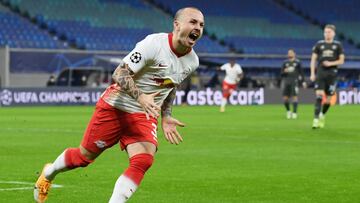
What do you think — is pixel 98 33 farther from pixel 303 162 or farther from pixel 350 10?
pixel 303 162

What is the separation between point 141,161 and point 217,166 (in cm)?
531

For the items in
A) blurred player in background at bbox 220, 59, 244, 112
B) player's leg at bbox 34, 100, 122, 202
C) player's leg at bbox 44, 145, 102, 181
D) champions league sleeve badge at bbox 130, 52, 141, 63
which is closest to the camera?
champions league sleeve badge at bbox 130, 52, 141, 63

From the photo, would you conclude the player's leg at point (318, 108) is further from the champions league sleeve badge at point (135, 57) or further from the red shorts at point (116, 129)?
the champions league sleeve badge at point (135, 57)

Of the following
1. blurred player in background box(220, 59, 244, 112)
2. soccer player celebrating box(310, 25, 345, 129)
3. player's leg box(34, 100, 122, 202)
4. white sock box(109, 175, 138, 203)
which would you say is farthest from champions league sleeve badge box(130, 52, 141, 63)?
blurred player in background box(220, 59, 244, 112)

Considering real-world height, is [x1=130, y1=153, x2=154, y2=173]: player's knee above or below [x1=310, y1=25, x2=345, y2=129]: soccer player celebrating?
below

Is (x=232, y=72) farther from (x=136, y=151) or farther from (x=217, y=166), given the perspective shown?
(x=136, y=151)

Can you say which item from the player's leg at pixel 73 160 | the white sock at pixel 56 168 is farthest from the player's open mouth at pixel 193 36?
the white sock at pixel 56 168

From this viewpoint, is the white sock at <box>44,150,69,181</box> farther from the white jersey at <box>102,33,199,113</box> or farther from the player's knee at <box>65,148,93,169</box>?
the white jersey at <box>102,33,199,113</box>

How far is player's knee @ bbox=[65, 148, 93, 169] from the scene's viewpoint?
8.87 metres

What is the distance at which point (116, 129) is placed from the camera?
337 inches

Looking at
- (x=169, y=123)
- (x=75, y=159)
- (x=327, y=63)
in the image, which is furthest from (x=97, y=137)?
(x=327, y=63)

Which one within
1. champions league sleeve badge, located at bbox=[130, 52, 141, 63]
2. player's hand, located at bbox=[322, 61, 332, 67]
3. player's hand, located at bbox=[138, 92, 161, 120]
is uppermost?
player's hand, located at bbox=[322, 61, 332, 67]

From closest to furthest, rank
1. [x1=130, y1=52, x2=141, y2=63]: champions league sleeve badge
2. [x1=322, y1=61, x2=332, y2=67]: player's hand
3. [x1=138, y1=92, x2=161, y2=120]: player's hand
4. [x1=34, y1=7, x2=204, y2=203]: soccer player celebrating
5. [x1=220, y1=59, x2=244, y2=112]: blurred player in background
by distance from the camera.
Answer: [x1=138, y1=92, x2=161, y2=120]: player's hand
[x1=34, y1=7, x2=204, y2=203]: soccer player celebrating
[x1=130, y1=52, x2=141, y2=63]: champions league sleeve badge
[x1=322, y1=61, x2=332, y2=67]: player's hand
[x1=220, y1=59, x2=244, y2=112]: blurred player in background

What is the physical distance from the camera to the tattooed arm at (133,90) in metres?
7.87
